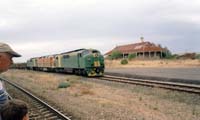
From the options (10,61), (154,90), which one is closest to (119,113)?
(154,90)

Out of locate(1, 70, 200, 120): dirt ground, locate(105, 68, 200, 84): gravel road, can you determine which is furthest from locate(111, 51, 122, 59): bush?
locate(1, 70, 200, 120): dirt ground

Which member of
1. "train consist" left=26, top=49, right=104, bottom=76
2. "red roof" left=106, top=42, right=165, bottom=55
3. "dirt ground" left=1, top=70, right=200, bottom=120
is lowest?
"dirt ground" left=1, top=70, right=200, bottom=120

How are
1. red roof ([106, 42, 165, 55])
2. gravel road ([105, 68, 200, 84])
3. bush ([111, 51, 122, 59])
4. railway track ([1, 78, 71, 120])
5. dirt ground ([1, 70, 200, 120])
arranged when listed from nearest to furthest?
1. railway track ([1, 78, 71, 120])
2. dirt ground ([1, 70, 200, 120])
3. gravel road ([105, 68, 200, 84])
4. red roof ([106, 42, 165, 55])
5. bush ([111, 51, 122, 59])

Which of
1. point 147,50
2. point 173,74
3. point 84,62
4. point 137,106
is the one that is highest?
point 147,50

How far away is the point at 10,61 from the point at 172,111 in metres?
10.8

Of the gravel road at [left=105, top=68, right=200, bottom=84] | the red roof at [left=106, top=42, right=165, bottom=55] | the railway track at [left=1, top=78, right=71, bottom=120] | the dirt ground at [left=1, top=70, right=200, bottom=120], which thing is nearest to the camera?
the railway track at [left=1, top=78, right=71, bottom=120]

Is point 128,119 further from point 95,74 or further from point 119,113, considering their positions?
point 95,74

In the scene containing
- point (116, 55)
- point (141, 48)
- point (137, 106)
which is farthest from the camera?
point (116, 55)

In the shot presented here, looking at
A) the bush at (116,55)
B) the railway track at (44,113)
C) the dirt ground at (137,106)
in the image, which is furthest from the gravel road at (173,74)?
the bush at (116,55)

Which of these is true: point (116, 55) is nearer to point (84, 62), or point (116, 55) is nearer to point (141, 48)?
point (141, 48)

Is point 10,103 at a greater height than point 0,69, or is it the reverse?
point 0,69

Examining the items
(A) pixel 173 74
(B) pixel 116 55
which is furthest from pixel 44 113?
(B) pixel 116 55

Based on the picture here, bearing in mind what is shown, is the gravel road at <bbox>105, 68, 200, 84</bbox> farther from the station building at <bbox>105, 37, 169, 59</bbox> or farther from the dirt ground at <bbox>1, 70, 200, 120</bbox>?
the station building at <bbox>105, 37, 169, 59</bbox>

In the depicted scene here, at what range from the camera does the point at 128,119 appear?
12742 millimetres
